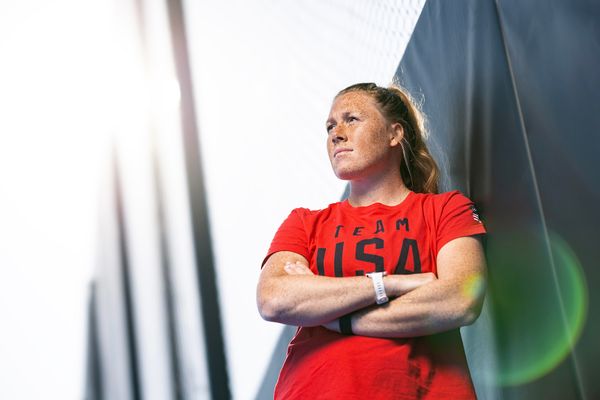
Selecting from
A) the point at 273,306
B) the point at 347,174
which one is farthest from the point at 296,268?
the point at 347,174

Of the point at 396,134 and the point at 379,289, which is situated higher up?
the point at 396,134

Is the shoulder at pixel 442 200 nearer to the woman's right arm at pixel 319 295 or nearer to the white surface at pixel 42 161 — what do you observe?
the woman's right arm at pixel 319 295

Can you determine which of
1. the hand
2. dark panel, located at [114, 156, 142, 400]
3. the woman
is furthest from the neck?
dark panel, located at [114, 156, 142, 400]

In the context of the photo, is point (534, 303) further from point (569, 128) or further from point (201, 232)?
point (201, 232)

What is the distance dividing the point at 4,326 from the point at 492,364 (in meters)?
2.27

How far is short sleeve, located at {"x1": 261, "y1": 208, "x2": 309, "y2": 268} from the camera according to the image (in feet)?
5.09

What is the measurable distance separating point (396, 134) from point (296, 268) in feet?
1.98

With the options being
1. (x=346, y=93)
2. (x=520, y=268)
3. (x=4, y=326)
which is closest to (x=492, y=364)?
(x=520, y=268)

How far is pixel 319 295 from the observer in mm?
1305

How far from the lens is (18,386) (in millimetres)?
2396

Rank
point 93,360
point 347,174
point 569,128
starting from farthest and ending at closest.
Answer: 1. point 93,360
2. point 347,174
3. point 569,128

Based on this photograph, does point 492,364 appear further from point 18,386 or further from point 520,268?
point 18,386

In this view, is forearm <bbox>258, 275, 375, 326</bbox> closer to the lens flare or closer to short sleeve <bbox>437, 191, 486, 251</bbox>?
short sleeve <bbox>437, 191, 486, 251</bbox>

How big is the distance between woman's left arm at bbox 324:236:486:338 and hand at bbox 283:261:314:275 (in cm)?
15
